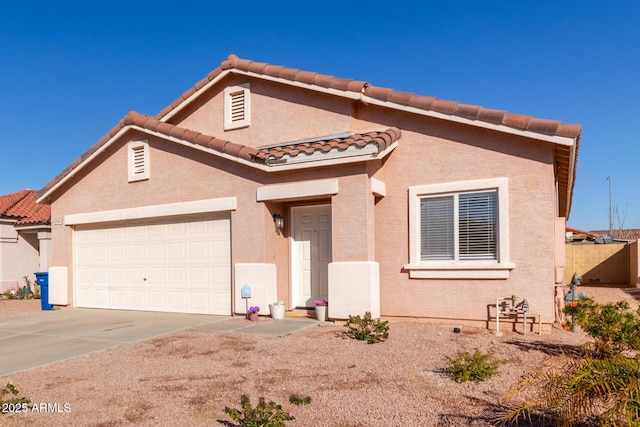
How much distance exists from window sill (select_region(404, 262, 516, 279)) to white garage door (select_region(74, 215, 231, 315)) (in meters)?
4.19

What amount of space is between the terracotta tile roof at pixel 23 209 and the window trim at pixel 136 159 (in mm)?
6999

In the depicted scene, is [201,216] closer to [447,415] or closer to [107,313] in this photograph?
[107,313]

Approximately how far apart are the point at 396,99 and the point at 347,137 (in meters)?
1.31

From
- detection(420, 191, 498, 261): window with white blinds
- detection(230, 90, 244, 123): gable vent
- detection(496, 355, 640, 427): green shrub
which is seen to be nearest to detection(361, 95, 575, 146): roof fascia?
detection(420, 191, 498, 261): window with white blinds

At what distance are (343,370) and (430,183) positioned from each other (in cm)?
470

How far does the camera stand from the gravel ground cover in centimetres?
483

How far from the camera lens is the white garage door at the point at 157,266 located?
444 inches

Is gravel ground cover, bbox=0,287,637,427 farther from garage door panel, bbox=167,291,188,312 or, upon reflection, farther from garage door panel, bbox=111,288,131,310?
garage door panel, bbox=111,288,131,310

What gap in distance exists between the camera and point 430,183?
9.77m

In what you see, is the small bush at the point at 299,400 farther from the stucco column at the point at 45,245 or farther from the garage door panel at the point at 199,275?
the stucco column at the point at 45,245

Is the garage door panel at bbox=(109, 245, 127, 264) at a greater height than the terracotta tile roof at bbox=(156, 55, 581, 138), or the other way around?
the terracotta tile roof at bbox=(156, 55, 581, 138)

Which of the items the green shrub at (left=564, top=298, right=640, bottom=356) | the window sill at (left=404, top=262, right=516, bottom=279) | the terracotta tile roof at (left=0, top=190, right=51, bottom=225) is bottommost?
the green shrub at (left=564, top=298, right=640, bottom=356)

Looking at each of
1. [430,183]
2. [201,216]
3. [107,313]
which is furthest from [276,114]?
[107,313]

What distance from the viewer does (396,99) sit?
10164 millimetres
